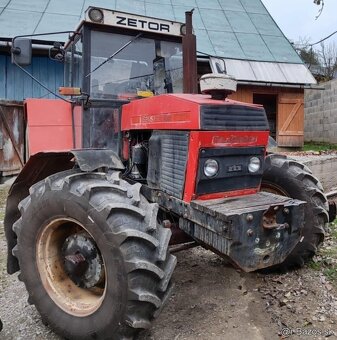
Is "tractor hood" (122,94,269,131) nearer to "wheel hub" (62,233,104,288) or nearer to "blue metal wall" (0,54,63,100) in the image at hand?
"wheel hub" (62,233,104,288)


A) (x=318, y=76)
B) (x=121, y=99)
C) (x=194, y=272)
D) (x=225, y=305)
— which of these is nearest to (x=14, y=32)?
(x=121, y=99)

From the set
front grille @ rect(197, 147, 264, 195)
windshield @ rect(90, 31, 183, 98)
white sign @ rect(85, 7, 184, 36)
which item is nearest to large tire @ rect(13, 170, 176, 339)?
front grille @ rect(197, 147, 264, 195)

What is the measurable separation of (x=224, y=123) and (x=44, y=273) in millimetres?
1620

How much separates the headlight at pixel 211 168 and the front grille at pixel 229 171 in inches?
0.8

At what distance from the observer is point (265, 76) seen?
441 inches

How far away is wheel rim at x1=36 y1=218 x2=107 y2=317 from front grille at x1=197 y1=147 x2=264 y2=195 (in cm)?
86

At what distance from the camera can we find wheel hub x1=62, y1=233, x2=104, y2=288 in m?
2.60

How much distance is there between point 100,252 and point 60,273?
0.50m

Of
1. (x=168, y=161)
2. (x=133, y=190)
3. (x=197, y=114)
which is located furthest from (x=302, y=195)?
(x=133, y=190)

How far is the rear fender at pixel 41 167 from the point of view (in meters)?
2.84

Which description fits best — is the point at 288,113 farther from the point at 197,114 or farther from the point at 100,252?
the point at 100,252

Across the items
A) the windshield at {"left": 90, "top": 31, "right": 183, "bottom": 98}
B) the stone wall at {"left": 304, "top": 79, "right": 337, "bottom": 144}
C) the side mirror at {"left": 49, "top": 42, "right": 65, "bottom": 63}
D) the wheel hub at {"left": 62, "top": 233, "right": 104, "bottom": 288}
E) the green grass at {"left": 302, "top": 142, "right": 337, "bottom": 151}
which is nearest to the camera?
the wheel hub at {"left": 62, "top": 233, "right": 104, "bottom": 288}

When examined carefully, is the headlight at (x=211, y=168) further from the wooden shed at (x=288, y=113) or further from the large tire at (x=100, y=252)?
the wooden shed at (x=288, y=113)

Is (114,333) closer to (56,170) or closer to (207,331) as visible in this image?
(207,331)
